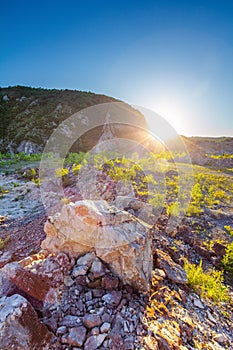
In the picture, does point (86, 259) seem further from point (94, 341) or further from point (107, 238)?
point (94, 341)

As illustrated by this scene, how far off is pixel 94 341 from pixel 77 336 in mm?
171

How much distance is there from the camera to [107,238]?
272cm

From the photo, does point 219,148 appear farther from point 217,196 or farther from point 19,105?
point 19,105

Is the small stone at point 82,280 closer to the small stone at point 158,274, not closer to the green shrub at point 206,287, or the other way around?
the small stone at point 158,274

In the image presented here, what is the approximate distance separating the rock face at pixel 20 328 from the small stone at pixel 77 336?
0.20m

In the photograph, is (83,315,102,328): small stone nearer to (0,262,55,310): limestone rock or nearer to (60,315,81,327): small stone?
(60,315,81,327): small stone

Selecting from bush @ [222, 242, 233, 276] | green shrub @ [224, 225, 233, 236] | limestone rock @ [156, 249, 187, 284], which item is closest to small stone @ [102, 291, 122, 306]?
limestone rock @ [156, 249, 187, 284]

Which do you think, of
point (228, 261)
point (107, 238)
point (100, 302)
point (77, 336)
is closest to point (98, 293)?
point (100, 302)

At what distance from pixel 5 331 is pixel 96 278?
42.0 inches

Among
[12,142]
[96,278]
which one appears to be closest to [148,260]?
[96,278]

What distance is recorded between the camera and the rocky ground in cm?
192

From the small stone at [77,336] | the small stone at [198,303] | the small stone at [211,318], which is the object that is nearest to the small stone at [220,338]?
the small stone at [211,318]

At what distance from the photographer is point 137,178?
870 cm

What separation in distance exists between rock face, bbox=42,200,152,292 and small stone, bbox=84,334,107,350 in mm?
719
